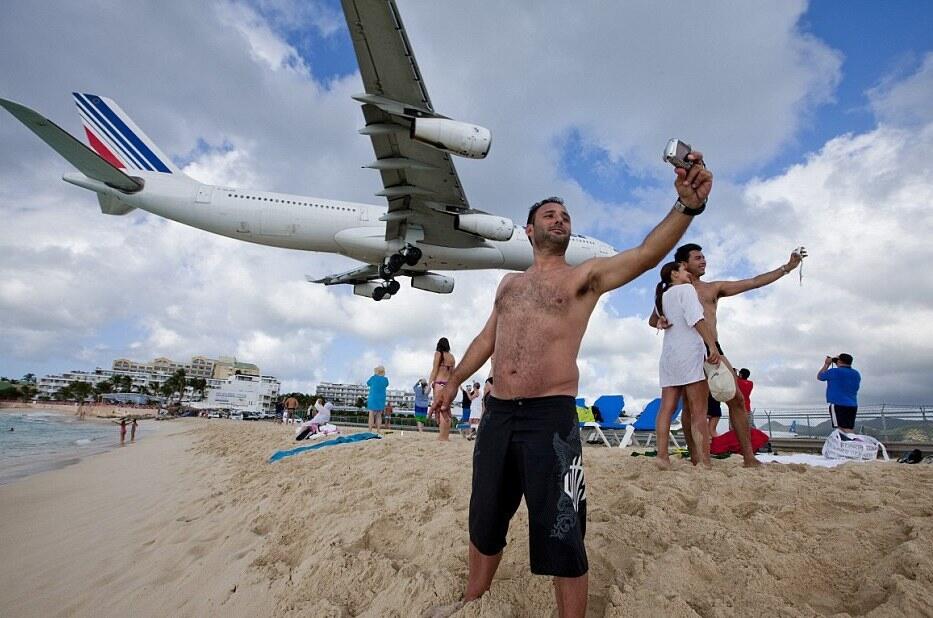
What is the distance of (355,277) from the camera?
19703mm

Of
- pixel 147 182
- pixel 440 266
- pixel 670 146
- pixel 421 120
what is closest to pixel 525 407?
pixel 670 146

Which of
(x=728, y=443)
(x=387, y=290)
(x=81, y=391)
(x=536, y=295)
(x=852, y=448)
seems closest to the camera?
(x=536, y=295)

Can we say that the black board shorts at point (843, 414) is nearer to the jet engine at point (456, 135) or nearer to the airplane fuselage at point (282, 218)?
the jet engine at point (456, 135)

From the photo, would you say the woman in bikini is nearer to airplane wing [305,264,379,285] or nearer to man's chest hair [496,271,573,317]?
man's chest hair [496,271,573,317]

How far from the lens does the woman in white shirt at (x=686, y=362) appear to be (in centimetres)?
395

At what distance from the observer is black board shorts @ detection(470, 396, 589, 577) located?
1675mm

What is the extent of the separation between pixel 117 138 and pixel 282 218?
9.37 meters

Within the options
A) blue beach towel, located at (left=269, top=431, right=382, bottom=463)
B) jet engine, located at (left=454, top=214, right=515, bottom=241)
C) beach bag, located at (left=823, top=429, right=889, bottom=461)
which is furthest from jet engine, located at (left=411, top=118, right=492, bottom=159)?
beach bag, located at (left=823, top=429, right=889, bottom=461)

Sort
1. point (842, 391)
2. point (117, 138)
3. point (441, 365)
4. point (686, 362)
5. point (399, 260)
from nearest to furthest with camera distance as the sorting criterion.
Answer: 1. point (686, 362)
2. point (842, 391)
3. point (441, 365)
4. point (399, 260)
5. point (117, 138)

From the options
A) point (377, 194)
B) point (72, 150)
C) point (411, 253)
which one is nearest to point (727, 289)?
point (377, 194)

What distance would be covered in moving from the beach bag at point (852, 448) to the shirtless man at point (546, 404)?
5252 millimetres

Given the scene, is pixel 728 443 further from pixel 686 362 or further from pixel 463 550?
pixel 463 550

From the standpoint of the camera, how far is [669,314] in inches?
167

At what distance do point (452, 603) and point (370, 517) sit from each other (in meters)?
1.24
